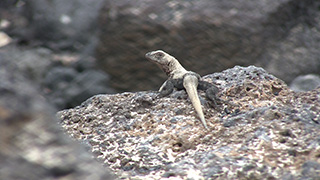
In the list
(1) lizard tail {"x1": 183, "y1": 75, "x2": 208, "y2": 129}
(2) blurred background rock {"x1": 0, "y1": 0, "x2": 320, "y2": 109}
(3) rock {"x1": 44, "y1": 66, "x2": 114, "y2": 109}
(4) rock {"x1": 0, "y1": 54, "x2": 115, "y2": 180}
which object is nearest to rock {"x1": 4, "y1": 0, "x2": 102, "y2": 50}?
(2) blurred background rock {"x1": 0, "y1": 0, "x2": 320, "y2": 109}

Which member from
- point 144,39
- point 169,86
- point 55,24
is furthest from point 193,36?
point 169,86

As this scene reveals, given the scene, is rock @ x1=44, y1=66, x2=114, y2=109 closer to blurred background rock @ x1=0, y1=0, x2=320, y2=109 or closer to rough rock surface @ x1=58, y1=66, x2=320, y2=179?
blurred background rock @ x1=0, y1=0, x2=320, y2=109

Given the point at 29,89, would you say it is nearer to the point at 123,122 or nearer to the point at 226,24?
the point at 123,122

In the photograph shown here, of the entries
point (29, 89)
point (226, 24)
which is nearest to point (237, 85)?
point (29, 89)

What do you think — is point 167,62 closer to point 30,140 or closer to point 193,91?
point 193,91

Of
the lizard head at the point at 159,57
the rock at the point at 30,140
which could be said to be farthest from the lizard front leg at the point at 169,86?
the rock at the point at 30,140

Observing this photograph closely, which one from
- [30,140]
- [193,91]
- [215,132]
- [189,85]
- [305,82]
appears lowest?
[30,140]
